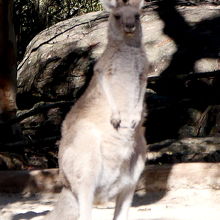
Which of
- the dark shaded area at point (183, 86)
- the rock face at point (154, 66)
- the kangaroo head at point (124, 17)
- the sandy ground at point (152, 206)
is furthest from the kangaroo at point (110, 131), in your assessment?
the dark shaded area at point (183, 86)

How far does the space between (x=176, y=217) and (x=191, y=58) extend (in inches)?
161

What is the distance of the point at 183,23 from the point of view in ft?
35.0

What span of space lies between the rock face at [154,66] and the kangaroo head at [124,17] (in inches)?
122

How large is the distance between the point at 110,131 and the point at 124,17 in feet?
2.79

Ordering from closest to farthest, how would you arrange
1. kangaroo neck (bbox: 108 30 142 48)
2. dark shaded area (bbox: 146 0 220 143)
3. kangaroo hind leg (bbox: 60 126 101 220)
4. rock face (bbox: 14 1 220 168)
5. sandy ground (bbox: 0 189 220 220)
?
1. kangaroo hind leg (bbox: 60 126 101 220)
2. kangaroo neck (bbox: 108 30 142 48)
3. sandy ground (bbox: 0 189 220 220)
4. dark shaded area (bbox: 146 0 220 143)
5. rock face (bbox: 14 1 220 168)

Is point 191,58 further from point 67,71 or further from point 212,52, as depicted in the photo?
point 67,71

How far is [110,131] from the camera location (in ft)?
16.6

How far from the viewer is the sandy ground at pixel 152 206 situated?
20.0 ft

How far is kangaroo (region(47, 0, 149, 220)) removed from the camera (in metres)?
4.95

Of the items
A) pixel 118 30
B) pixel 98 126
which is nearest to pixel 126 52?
pixel 118 30

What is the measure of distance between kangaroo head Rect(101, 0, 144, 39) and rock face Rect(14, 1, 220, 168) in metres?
3.10

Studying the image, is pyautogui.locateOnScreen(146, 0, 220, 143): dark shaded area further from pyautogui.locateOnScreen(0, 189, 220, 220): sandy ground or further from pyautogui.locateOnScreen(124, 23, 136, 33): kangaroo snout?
pyautogui.locateOnScreen(124, 23, 136, 33): kangaroo snout

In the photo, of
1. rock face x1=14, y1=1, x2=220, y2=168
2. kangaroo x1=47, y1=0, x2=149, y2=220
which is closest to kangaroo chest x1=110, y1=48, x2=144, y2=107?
kangaroo x1=47, y1=0, x2=149, y2=220

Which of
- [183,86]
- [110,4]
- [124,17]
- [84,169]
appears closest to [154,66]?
[183,86]
